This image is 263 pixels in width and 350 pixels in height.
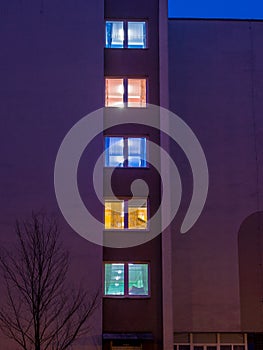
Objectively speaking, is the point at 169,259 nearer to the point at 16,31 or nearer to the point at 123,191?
the point at 123,191

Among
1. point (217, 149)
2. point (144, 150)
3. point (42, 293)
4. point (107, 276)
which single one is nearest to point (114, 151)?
point (144, 150)

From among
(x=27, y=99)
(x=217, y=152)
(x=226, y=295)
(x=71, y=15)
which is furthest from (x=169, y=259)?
(x=71, y=15)

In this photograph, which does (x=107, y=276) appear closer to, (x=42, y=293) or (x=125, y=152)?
(x=42, y=293)

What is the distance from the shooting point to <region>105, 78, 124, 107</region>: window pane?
21.6 m

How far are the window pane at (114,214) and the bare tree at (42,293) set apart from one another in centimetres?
182

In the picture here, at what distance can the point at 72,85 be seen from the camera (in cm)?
2105

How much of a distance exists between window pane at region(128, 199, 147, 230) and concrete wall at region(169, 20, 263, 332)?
2677mm

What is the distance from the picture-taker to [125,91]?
2166 centimetres

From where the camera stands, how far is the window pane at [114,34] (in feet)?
72.7

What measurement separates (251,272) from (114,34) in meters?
10.5

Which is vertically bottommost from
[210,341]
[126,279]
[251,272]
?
[210,341]

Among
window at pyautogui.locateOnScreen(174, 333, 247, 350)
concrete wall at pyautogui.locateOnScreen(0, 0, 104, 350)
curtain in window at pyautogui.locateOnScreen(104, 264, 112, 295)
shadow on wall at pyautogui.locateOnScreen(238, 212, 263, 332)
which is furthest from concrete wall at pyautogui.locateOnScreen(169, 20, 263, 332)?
concrete wall at pyautogui.locateOnScreen(0, 0, 104, 350)

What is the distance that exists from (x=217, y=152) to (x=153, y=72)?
439 centimetres

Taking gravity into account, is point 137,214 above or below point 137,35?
below
